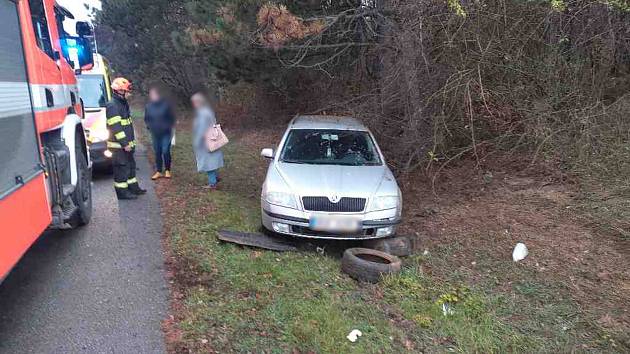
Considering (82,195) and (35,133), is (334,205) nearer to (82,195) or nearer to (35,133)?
(35,133)

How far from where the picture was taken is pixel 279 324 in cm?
370

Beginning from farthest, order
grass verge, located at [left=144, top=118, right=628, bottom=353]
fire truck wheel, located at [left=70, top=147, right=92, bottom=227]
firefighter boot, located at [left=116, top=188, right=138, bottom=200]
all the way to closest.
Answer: firefighter boot, located at [left=116, top=188, right=138, bottom=200], fire truck wheel, located at [left=70, top=147, right=92, bottom=227], grass verge, located at [left=144, top=118, right=628, bottom=353]

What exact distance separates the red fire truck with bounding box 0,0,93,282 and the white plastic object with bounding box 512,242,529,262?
4.50 metres

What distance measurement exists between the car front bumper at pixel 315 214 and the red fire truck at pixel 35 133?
7.02 ft

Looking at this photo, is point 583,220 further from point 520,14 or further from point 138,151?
point 138,151

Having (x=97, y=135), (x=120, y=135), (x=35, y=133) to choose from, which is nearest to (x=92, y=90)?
(x=97, y=135)

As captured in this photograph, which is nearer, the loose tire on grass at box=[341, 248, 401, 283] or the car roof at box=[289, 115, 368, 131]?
the loose tire on grass at box=[341, 248, 401, 283]

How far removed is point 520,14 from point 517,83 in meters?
1.02

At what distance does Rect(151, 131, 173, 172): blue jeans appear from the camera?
8.11 m

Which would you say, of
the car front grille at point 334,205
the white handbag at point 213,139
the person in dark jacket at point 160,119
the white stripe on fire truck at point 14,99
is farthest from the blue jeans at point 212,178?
the white stripe on fire truck at point 14,99

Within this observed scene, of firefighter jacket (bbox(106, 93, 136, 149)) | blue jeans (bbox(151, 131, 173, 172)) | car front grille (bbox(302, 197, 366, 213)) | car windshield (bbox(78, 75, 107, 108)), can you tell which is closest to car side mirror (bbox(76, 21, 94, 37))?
firefighter jacket (bbox(106, 93, 136, 149))

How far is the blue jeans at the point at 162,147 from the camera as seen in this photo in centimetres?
811

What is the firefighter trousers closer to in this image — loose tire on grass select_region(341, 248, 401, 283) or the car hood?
the car hood

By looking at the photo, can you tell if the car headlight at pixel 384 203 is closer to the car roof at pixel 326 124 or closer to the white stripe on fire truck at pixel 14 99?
the car roof at pixel 326 124
